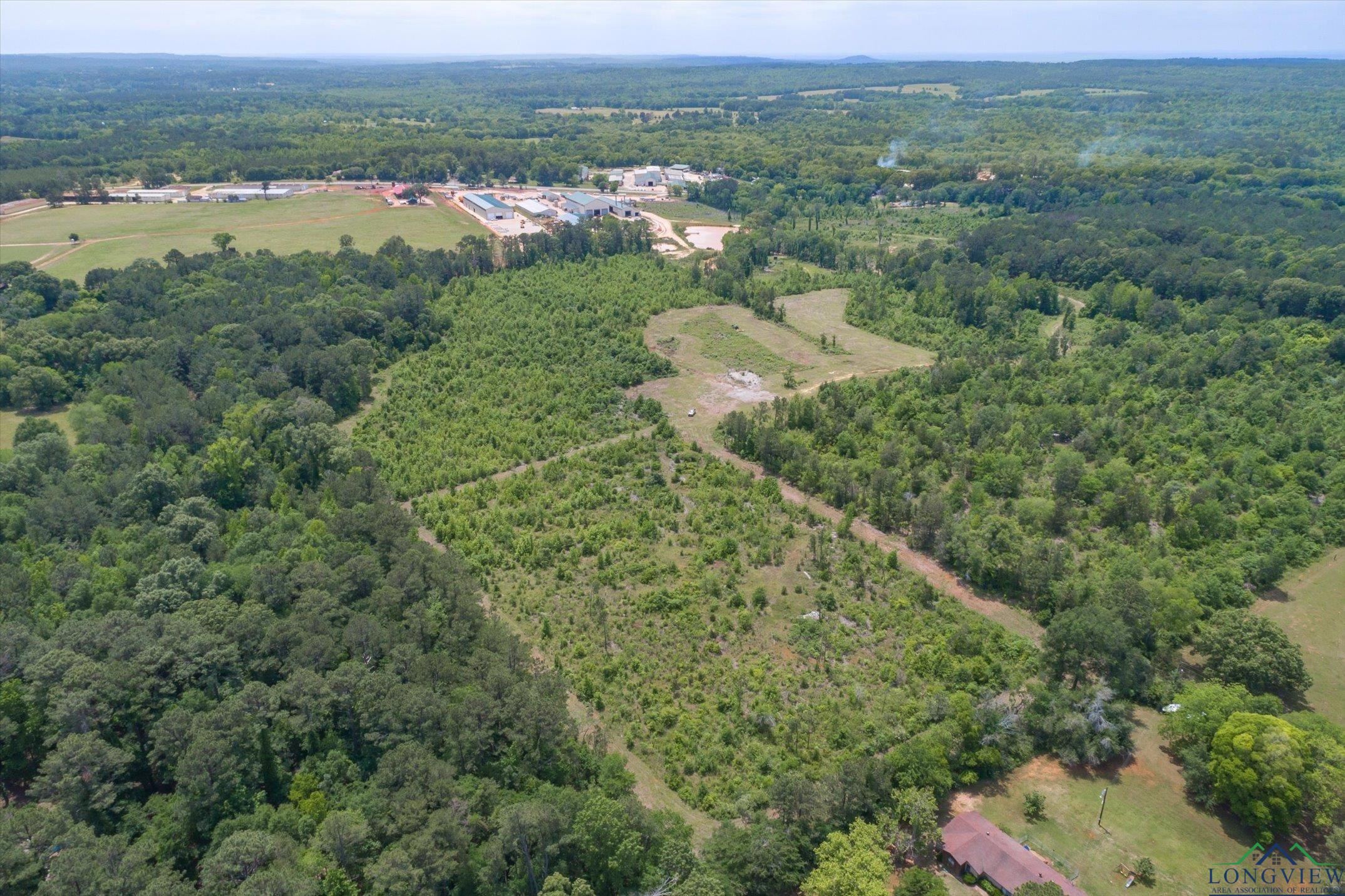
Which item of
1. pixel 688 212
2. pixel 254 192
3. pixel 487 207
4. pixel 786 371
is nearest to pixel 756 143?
pixel 688 212

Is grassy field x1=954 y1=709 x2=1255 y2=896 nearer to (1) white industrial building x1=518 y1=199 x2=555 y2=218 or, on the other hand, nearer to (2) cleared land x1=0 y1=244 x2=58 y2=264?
(1) white industrial building x1=518 y1=199 x2=555 y2=218

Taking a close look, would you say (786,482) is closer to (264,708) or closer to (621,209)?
(264,708)

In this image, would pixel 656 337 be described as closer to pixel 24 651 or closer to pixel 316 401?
pixel 316 401

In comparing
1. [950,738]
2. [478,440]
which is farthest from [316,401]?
[950,738]

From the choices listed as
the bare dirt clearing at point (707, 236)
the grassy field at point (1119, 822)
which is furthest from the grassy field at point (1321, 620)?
the bare dirt clearing at point (707, 236)

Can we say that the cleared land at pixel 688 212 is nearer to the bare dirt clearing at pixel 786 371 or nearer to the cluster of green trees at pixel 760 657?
the bare dirt clearing at pixel 786 371

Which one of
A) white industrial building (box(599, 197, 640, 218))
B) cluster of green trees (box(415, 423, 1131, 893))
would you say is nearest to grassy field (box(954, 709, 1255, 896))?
cluster of green trees (box(415, 423, 1131, 893))
